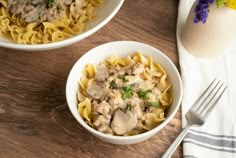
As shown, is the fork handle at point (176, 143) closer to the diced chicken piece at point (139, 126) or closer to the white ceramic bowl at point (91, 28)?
the diced chicken piece at point (139, 126)

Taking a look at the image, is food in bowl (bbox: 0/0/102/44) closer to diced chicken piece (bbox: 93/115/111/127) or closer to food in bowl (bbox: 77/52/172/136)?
food in bowl (bbox: 77/52/172/136)

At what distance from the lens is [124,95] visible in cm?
83

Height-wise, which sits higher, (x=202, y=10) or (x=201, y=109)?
(x=202, y=10)

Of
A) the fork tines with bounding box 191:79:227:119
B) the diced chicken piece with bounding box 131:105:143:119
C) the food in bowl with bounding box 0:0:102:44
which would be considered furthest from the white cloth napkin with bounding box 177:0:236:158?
the food in bowl with bounding box 0:0:102:44

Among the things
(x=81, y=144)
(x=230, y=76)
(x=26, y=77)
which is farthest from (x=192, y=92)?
(x=26, y=77)

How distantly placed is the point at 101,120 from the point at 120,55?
0.20 metres

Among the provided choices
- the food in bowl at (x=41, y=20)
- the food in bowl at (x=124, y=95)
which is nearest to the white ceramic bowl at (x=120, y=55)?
the food in bowl at (x=124, y=95)

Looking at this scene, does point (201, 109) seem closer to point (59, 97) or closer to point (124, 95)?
point (124, 95)

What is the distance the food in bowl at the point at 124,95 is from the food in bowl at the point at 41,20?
0.16 metres

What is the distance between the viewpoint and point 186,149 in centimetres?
84

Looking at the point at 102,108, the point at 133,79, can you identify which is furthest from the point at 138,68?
the point at 102,108

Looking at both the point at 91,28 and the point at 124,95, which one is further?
the point at 91,28

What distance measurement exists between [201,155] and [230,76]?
0.79 ft

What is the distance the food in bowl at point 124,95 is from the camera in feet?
2.63
